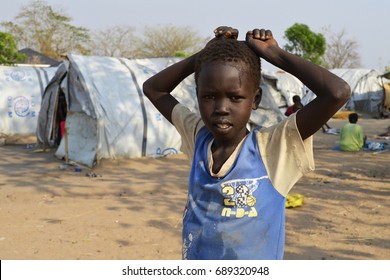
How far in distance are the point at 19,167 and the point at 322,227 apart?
605 centimetres

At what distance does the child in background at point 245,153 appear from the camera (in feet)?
5.37

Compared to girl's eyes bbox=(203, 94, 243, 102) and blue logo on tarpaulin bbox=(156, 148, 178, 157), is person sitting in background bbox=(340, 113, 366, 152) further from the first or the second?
girl's eyes bbox=(203, 94, 243, 102)

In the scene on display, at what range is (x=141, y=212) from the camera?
5.57 meters

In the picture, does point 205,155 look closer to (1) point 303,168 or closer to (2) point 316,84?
(1) point 303,168

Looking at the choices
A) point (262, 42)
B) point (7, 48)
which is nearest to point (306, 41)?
point (7, 48)

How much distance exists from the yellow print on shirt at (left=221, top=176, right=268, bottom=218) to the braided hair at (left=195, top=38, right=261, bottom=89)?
0.34 meters

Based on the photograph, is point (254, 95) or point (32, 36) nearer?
point (254, 95)

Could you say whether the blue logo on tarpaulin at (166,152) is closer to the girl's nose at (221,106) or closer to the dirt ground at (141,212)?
the dirt ground at (141,212)

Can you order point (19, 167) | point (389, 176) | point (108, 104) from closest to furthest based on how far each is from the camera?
point (389, 176) < point (19, 167) < point (108, 104)

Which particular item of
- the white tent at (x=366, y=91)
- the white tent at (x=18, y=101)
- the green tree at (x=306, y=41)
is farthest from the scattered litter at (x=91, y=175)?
the green tree at (x=306, y=41)

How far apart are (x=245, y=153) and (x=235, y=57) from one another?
33cm

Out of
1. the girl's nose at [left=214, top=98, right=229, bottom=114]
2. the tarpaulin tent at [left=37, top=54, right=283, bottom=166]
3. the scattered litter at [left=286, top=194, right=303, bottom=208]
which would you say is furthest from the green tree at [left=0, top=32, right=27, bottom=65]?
the girl's nose at [left=214, top=98, right=229, bottom=114]

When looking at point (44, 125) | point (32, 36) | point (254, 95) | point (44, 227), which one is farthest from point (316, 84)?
point (32, 36)

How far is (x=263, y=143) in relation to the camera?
173 cm
